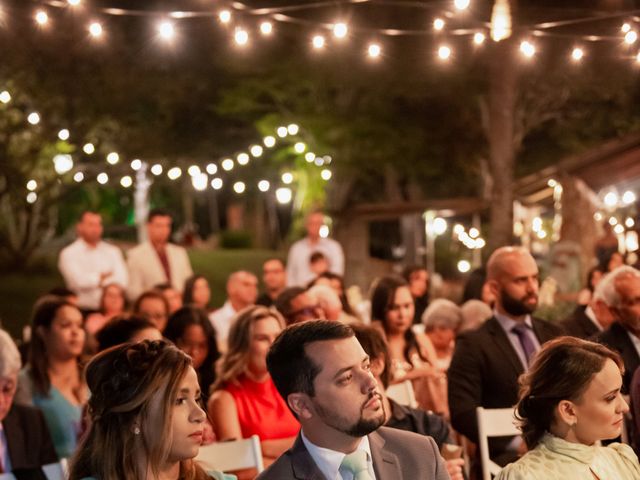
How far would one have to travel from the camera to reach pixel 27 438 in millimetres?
5195

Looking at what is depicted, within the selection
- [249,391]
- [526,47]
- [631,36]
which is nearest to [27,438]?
[249,391]

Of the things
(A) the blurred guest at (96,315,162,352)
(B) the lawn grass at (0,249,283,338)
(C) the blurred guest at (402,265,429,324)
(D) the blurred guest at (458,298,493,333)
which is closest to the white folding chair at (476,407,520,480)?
(A) the blurred guest at (96,315,162,352)

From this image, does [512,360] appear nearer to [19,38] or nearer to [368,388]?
[368,388]

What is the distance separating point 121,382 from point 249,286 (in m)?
5.83

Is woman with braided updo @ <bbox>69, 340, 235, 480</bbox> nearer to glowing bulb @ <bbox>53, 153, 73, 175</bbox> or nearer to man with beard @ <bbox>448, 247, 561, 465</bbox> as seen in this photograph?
man with beard @ <bbox>448, 247, 561, 465</bbox>

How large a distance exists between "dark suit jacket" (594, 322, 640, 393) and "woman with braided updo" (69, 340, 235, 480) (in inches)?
124

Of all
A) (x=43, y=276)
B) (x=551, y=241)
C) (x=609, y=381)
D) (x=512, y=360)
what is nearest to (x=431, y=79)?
(x=551, y=241)

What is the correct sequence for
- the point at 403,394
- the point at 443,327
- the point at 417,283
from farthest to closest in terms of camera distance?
the point at 417,283, the point at 443,327, the point at 403,394

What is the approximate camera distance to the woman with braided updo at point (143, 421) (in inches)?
134

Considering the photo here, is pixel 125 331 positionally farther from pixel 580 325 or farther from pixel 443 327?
pixel 443 327

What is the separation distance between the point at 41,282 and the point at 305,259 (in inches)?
471

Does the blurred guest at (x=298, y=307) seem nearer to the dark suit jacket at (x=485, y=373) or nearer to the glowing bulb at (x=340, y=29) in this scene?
the dark suit jacket at (x=485, y=373)

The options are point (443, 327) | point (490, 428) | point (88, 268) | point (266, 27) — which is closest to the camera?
point (490, 428)

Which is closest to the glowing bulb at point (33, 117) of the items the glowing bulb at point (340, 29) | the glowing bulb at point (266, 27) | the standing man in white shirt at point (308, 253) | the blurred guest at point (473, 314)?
the standing man in white shirt at point (308, 253)
